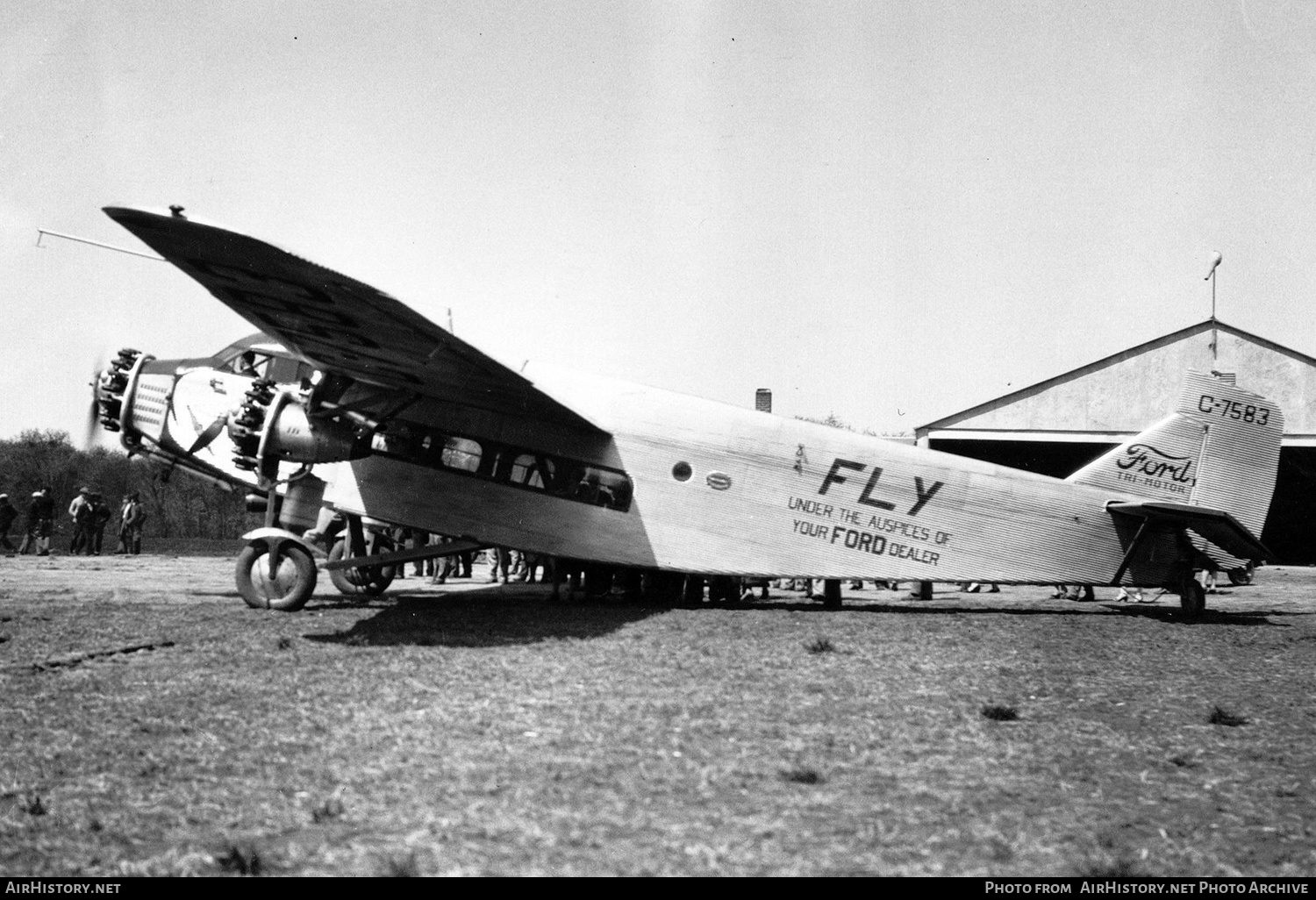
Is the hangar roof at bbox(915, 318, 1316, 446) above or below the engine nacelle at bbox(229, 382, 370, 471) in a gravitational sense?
above

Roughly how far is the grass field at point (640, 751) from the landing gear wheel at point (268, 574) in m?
0.96

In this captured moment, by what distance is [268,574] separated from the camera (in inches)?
468

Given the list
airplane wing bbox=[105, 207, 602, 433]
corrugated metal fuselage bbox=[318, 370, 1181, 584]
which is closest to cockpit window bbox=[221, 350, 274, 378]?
corrugated metal fuselage bbox=[318, 370, 1181, 584]

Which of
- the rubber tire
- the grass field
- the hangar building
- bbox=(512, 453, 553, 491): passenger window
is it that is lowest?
the grass field

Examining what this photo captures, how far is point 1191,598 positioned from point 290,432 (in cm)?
A: 1136

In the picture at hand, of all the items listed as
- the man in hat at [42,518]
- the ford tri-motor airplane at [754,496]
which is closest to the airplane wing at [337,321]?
the ford tri-motor airplane at [754,496]

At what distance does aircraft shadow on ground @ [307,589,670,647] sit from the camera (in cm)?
969

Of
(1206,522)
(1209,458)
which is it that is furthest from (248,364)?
(1209,458)

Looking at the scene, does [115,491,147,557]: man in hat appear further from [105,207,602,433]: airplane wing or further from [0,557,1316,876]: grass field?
[105,207,602,433]: airplane wing

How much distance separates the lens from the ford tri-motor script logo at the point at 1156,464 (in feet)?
43.7

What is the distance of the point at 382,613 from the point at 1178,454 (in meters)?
10.4

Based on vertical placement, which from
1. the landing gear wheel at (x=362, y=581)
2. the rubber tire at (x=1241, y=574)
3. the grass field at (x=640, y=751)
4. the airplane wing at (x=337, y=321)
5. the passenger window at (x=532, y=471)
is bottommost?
the grass field at (x=640, y=751)

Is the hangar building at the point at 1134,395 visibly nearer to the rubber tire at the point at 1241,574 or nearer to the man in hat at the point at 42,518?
the rubber tire at the point at 1241,574

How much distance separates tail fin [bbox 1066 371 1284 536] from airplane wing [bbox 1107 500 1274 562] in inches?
11.7
